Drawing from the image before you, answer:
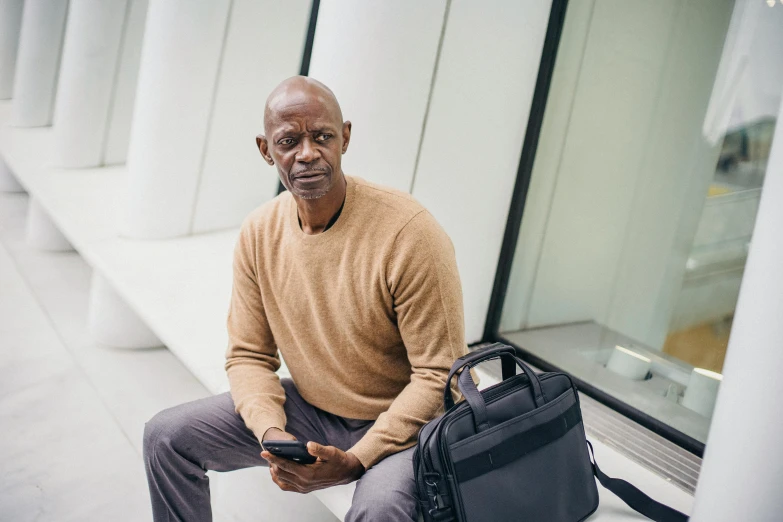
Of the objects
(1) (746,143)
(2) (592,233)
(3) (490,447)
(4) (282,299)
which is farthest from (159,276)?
(1) (746,143)

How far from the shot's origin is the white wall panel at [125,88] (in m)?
6.42

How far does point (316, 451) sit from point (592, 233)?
1764 millimetres

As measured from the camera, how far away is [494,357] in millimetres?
1803

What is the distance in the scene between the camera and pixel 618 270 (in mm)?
2902

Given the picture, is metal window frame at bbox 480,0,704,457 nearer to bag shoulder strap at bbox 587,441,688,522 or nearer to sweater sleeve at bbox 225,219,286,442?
bag shoulder strap at bbox 587,441,688,522

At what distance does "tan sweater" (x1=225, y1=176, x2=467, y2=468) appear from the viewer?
1.87 m

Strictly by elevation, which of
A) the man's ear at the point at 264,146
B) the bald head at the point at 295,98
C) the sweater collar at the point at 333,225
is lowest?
the sweater collar at the point at 333,225

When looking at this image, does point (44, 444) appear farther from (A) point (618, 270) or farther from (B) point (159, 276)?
(A) point (618, 270)

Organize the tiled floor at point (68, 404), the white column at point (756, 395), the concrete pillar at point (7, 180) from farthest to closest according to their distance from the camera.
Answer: the concrete pillar at point (7, 180) < the tiled floor at point (68, 404) < the white column at point (756, 395)

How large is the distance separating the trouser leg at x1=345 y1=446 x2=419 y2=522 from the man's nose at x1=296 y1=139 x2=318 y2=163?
821 mm

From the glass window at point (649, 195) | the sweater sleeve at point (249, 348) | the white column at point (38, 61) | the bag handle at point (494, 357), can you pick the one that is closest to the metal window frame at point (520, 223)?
the glass window at point (649, 195)

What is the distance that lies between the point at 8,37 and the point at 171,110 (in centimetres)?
617

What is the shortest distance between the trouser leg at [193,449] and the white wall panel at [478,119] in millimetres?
1263

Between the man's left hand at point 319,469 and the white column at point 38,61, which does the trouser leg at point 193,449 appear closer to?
the man's left hand at point 319,469
